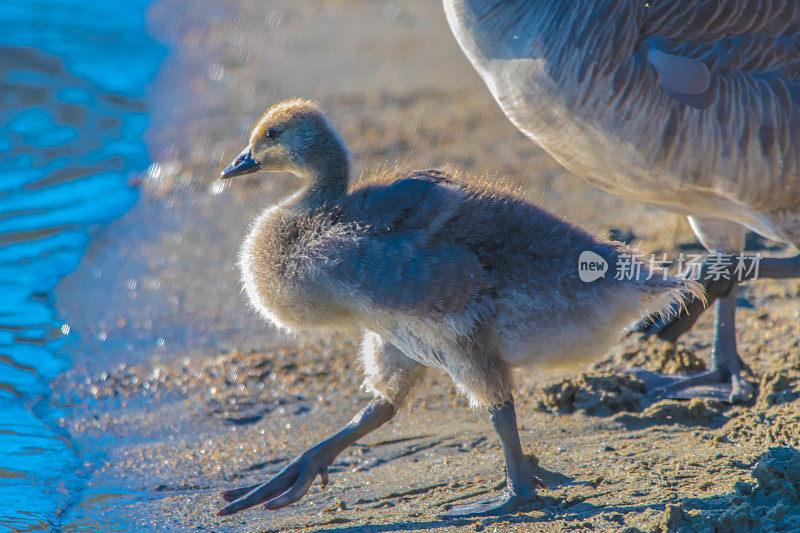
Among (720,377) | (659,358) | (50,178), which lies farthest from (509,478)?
(50,178)

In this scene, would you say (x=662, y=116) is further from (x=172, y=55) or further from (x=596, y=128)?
(x=172, y=55)

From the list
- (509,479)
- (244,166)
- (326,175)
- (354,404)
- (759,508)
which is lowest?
(759,508)

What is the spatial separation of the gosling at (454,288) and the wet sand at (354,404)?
0.23m

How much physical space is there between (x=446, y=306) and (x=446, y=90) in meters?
6.82

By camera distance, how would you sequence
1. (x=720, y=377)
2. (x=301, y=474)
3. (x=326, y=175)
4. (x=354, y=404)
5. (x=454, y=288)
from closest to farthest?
1. (x=454, y=288)
2. (x=301, y=474)
3. (x=326, y=175)
4. (x=720, y=377)
5. (x=354, y=404)

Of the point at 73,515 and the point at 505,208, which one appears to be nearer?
the point at 505,208

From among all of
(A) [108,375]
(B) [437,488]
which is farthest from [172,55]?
(B) [437,488]

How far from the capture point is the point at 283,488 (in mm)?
3906

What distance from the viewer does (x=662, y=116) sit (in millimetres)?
4449

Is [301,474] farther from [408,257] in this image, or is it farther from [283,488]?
[408,257]

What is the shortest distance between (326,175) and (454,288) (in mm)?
925

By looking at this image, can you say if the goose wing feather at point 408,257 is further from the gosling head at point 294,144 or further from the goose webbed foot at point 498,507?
the goose webbed foot at point 498,507

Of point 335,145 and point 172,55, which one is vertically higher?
point 172,55

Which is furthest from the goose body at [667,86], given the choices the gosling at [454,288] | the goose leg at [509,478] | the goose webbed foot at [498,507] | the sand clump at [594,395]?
the goose webbed foot at [498,507]
